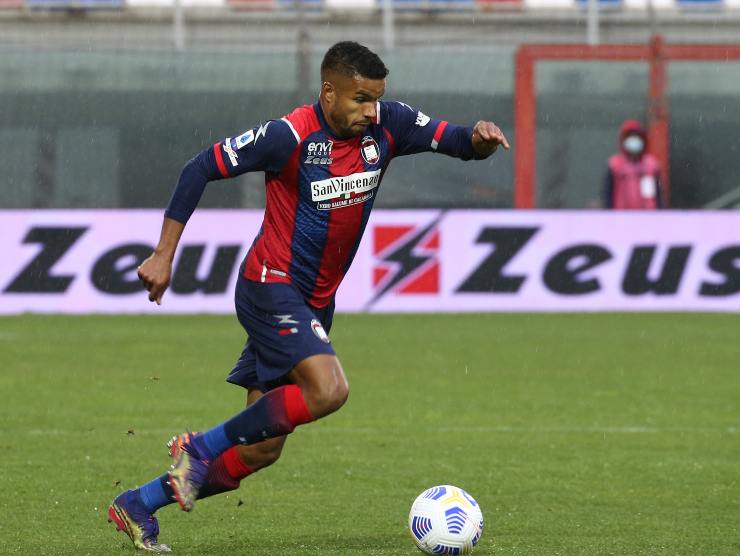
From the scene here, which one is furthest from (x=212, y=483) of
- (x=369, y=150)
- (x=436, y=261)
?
(x=436, y=261)

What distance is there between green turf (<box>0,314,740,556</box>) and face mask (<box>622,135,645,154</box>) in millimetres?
3951

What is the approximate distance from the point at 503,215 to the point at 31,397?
7.88 m

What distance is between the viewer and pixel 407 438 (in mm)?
9141

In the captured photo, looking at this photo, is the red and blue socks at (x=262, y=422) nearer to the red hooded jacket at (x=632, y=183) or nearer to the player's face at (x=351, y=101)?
the player's face at (x=351, y=101)

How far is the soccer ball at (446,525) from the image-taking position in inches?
→ 229

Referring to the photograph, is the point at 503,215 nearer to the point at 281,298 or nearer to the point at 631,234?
the point at 631,234

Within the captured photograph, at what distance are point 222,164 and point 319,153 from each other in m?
0.39

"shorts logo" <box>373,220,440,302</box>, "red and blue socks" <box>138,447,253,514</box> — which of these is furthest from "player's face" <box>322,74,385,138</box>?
"shorts logo" <box>373,220,440,302</box>

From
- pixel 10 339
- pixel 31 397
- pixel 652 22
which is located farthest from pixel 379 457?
pixel 652 22

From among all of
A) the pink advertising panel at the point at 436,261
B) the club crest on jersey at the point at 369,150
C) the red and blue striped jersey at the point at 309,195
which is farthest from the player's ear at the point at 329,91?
the pink advertising panel at the point at 436,261

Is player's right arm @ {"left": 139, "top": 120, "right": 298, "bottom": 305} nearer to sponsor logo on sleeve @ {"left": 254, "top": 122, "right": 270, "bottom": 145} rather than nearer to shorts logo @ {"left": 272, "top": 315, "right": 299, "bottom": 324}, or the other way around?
sponsor logo on sleeve @ {"left": 254, "top": 122, "right": 270, "bottom": 145}

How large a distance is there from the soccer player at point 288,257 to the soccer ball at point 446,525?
549 millimetres

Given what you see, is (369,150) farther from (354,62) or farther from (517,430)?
(517,430)

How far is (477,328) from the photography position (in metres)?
16.1
